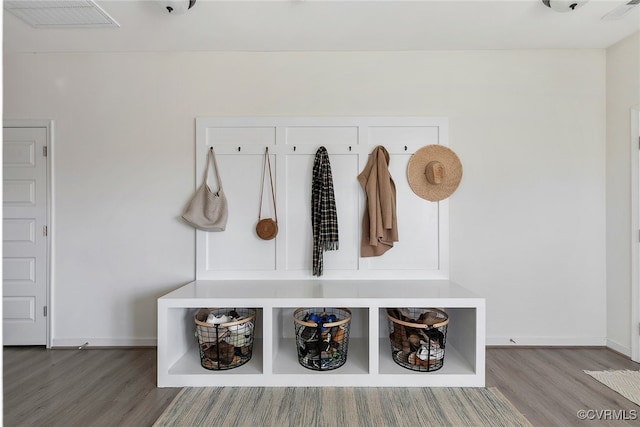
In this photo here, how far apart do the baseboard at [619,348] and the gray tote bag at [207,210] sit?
317 centimetres

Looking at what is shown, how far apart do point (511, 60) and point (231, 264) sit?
109 inches

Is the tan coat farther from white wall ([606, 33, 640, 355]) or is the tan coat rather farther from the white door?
the white door

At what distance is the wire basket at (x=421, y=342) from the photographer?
231cm

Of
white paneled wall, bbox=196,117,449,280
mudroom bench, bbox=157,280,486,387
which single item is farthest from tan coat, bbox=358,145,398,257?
mudroom bench, bbox=157,280,486,387

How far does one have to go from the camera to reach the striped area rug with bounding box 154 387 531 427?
6.46 feet

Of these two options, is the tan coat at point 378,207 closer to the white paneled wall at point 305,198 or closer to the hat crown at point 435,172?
the white paneled wall at point 305,198

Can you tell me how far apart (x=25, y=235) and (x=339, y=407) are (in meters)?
2.81

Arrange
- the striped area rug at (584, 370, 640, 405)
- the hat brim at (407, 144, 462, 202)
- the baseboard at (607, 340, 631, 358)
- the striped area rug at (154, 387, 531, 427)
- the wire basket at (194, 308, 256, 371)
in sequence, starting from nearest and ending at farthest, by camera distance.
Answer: the striped area rug at (154, 387, 531, 427)
the striped area rug at (584, 370, 640, 405)
the wire basket at (194, 308, 256, 371)
the baseboard at (607, 340, 631, 358)
the hat brim at (407, 144, 462, 202)

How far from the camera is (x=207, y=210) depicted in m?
2.84

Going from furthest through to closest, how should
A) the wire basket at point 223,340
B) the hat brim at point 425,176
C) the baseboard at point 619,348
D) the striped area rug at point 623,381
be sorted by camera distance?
the hat brim at point 425,176 → the baseboard at point 619,348 → the wire basket at point 223,340 → the striped area rug at point 623,381

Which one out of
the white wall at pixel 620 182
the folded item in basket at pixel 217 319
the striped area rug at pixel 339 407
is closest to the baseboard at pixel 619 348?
the white wall at pixel 620 182

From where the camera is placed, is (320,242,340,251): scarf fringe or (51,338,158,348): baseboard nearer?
(320,242,340,251): scarf fringe

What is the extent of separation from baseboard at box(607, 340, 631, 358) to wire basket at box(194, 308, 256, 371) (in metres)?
2.78

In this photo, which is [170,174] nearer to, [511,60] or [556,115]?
[511,60]
